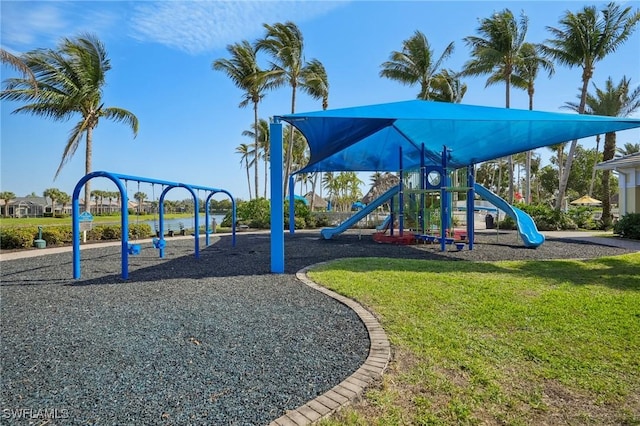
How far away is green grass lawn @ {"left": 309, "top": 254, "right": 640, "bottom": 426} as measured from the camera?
2539 mm

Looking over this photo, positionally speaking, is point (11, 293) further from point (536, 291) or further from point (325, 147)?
point (325, 147)

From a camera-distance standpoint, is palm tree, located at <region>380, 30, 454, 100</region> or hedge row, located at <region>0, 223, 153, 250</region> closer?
hedge row, located at <region>0, 223, 153, 250</region>

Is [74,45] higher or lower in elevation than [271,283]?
higher

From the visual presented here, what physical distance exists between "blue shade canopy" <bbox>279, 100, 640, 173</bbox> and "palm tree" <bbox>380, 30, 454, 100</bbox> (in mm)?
11885

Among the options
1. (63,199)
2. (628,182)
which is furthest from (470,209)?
(63,199)

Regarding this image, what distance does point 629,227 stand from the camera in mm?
14406

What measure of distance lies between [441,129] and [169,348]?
28.3 feet

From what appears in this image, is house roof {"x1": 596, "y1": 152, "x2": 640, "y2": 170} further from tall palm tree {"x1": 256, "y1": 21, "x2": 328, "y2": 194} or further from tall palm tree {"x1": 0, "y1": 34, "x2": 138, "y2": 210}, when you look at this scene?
tall palm tree {"x1": 0, "y1": 34, "x2": 138, "y2": 210}

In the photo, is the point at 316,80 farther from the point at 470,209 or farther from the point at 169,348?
the point at 169,348

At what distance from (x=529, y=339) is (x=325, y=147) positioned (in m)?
9.43

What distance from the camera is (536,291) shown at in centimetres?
559

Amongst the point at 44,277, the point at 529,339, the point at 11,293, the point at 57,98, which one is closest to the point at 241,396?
the point at 529,339

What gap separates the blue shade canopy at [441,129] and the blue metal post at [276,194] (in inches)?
13.4

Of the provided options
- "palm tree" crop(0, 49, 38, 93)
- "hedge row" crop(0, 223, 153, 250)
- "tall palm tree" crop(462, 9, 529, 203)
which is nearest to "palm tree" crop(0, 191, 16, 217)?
"hedge row" crop(0, 223, 153, 250)
